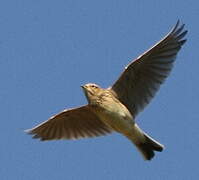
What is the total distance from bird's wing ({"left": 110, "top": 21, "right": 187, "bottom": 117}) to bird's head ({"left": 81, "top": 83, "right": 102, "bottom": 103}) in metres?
0.28

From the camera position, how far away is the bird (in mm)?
12289

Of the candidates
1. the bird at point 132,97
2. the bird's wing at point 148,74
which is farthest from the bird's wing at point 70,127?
the bird's wing at point 148,74

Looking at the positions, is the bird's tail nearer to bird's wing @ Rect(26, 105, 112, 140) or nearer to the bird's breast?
the bird's breast

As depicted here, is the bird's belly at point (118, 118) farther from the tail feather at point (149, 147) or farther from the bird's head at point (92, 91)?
the tail feather at point (149, 147)

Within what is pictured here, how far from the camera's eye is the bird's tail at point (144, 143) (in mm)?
12438

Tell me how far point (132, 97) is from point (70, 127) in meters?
1.34

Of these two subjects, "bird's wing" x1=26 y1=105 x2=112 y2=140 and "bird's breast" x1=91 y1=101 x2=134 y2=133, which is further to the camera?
"bird's wing" x1=26 y1=105 x2=112 y2=140

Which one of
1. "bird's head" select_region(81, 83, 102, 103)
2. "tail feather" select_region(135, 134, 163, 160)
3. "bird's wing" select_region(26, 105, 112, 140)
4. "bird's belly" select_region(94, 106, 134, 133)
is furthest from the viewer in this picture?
"bird's wing" select_region(26, 105, 112, 140)

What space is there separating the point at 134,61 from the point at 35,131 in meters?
2.22

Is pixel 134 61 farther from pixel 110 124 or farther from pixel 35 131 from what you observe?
pixel 35 131

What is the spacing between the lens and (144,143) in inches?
500

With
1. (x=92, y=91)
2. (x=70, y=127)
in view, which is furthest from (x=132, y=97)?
(x=70, y=127)

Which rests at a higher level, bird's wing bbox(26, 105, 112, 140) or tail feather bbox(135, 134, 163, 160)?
bird's wing bbox(26, 105, 112, 140)

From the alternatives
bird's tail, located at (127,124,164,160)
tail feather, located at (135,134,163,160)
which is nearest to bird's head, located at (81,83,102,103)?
bird's tail, located at (127,124,164,160)
